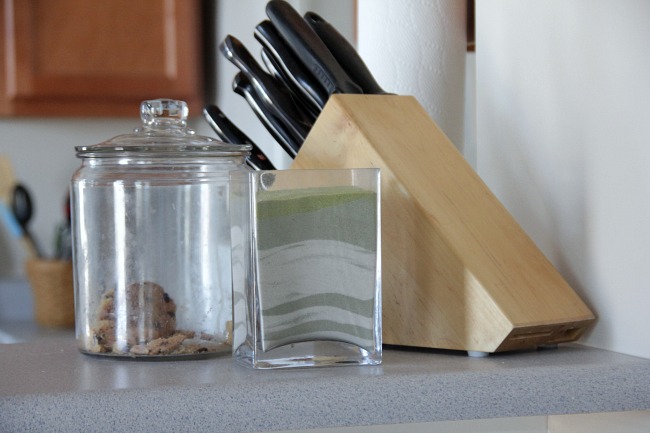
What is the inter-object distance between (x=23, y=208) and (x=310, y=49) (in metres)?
1.96

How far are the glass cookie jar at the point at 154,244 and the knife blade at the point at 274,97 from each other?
0.23 ft

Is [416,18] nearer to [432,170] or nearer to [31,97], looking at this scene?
[432,170]

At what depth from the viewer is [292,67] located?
66 centimetres

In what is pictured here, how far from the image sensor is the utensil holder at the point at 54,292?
227 cm

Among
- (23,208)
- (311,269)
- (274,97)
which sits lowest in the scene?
(23,208)

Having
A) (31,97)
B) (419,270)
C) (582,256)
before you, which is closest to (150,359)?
(419,270)

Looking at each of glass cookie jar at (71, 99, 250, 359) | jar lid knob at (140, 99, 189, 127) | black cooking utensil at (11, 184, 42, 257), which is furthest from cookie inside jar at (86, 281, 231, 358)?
black cooking utensil at (11, 184, 42, 257)

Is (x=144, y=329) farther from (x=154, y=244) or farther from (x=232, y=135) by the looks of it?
(x=232, y=135)

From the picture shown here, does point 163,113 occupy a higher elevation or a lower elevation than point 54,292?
higher

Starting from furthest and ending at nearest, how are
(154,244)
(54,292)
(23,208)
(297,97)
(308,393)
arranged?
(23,208) → (54,292) → (297,97) → (154,244) → (308,393)

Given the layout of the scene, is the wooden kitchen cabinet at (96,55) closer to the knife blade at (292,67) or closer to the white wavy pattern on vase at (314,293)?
the knife blade at (292,67)

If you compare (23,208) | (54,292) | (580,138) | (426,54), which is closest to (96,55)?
(23,208)

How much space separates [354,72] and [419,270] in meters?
0.19

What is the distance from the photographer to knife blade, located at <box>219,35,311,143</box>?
26.2 inches
